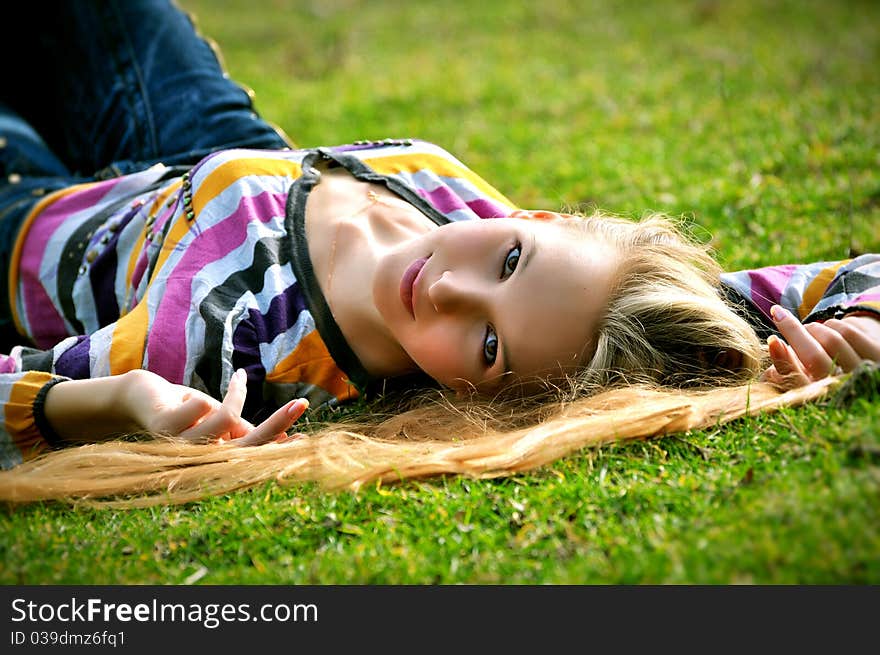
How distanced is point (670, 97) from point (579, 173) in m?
2.05

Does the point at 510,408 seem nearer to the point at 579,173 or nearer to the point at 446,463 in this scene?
the point at 446,463

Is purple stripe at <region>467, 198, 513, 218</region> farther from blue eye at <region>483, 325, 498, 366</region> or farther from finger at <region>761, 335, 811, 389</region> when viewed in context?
finger at <region>761, 335, 811, 389</region>

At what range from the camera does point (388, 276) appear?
3.13m

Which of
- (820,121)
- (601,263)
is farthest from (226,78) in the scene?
(820,121)

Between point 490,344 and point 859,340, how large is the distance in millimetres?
1068

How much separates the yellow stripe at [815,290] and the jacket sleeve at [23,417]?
2.44m

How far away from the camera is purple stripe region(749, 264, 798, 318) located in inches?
132

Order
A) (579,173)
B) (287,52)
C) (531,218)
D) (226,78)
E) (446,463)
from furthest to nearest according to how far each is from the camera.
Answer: (287,52) < (579,173) < (226,78) < (531,218) < (446,463)

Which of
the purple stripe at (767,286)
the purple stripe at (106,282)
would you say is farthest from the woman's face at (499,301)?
the purple stripe at (106,282)

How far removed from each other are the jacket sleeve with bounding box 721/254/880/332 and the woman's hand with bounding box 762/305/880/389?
0.23 metres

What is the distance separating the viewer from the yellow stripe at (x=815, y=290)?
3322 millimetres

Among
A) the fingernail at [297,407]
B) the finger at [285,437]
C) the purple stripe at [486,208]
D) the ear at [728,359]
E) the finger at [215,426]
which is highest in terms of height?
the purple stripe at [486,208]

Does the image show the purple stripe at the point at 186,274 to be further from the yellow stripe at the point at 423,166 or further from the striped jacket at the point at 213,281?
the yellow stripe at the point at 423,166
